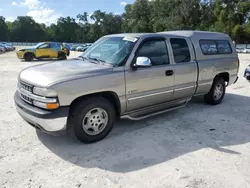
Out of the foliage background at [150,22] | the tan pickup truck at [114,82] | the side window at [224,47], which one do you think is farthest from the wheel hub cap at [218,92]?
the foliage background at [150,22]

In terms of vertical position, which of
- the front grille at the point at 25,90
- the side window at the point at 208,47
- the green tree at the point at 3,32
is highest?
the green tree at the point at 3,32

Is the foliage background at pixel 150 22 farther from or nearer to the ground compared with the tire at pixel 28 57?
farther from the ground

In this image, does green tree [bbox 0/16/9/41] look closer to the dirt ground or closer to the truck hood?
the dirt ground

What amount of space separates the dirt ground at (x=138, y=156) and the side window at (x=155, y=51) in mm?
1309

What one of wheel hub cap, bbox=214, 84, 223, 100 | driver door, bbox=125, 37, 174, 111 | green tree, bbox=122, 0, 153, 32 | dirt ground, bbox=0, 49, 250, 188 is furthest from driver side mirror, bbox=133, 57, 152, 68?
green tree, bbox=122, 0, 153, 32

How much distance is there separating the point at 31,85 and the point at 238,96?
6.19 m

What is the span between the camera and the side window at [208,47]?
5.51 m

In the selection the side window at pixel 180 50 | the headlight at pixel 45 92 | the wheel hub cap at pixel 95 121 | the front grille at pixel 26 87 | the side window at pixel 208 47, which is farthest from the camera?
the side window at pixel 208 47

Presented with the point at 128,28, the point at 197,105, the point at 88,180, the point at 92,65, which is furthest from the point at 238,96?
the point at 128,28

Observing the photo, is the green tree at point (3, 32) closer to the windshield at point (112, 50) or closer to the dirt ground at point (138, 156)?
the dirt ground at point (138, 156)

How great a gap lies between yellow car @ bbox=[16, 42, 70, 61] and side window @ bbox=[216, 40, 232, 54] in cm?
1622

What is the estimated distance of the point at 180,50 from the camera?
490 cm

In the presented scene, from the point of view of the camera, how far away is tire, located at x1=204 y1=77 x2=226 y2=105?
600 cm

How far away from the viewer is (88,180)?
2928 millimetres
